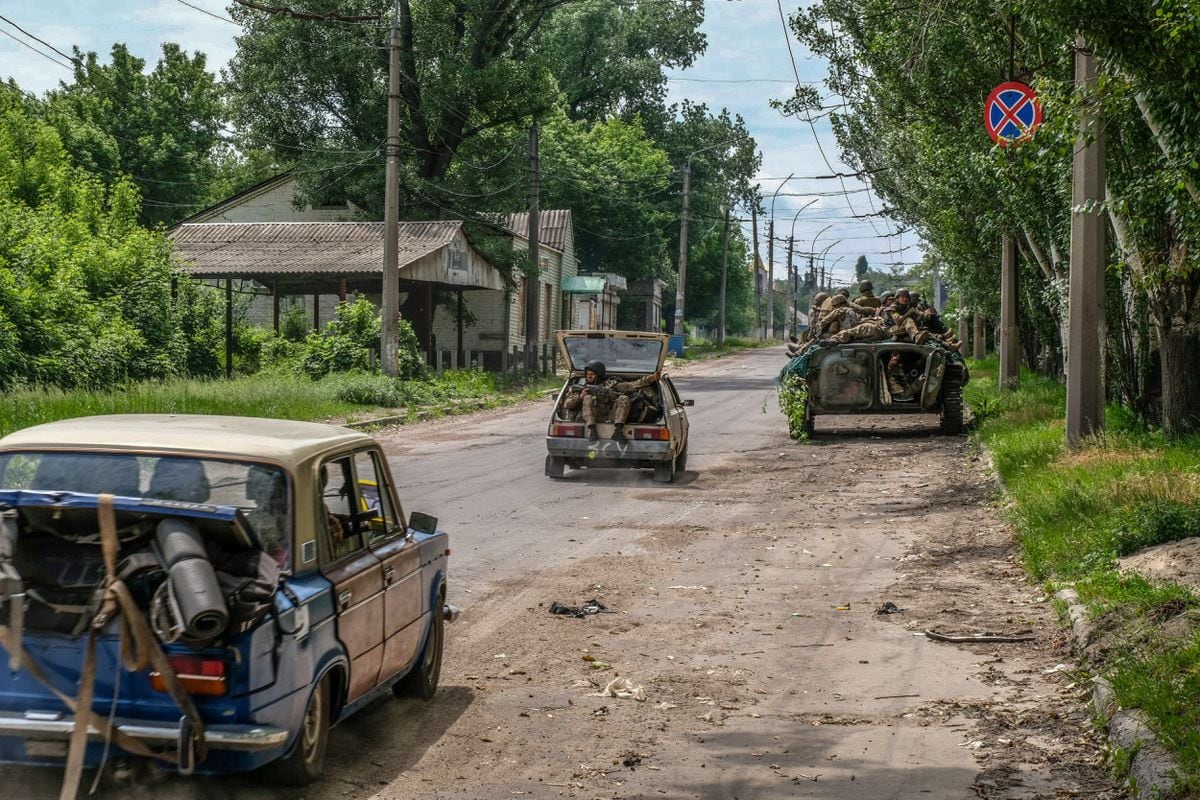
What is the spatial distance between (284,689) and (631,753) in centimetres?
184

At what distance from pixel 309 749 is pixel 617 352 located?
13.0 m

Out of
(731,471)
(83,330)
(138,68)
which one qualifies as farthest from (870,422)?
(138,68)

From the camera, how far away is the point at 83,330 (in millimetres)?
25250

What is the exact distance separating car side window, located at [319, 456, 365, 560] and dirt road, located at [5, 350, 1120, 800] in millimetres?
946

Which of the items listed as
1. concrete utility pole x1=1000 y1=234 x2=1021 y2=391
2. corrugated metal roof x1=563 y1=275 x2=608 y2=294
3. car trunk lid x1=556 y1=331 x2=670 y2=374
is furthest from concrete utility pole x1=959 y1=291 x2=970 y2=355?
car trunk lid x1=556 y1=331 x2=670 y2=374

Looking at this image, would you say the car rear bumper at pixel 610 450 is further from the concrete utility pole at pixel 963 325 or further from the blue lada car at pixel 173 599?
the concrete utility pole at pixel 963 325

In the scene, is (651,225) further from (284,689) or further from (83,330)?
(284,689)

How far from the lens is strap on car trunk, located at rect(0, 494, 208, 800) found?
4949mm

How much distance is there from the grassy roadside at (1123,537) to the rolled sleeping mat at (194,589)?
380cm

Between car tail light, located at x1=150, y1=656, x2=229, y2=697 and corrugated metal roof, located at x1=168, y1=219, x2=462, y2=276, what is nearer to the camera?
car tail light, located at x1=150, y1=656, x2=229, y2=697

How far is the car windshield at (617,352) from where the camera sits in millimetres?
18312

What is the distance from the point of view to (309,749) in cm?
568

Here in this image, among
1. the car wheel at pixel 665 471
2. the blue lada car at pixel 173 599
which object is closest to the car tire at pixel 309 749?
the blue lada car at pixel 173 599

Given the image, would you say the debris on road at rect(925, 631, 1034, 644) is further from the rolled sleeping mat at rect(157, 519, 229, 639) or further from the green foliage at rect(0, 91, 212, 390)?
the green foliage at rect(0, 91, 212, 390)
